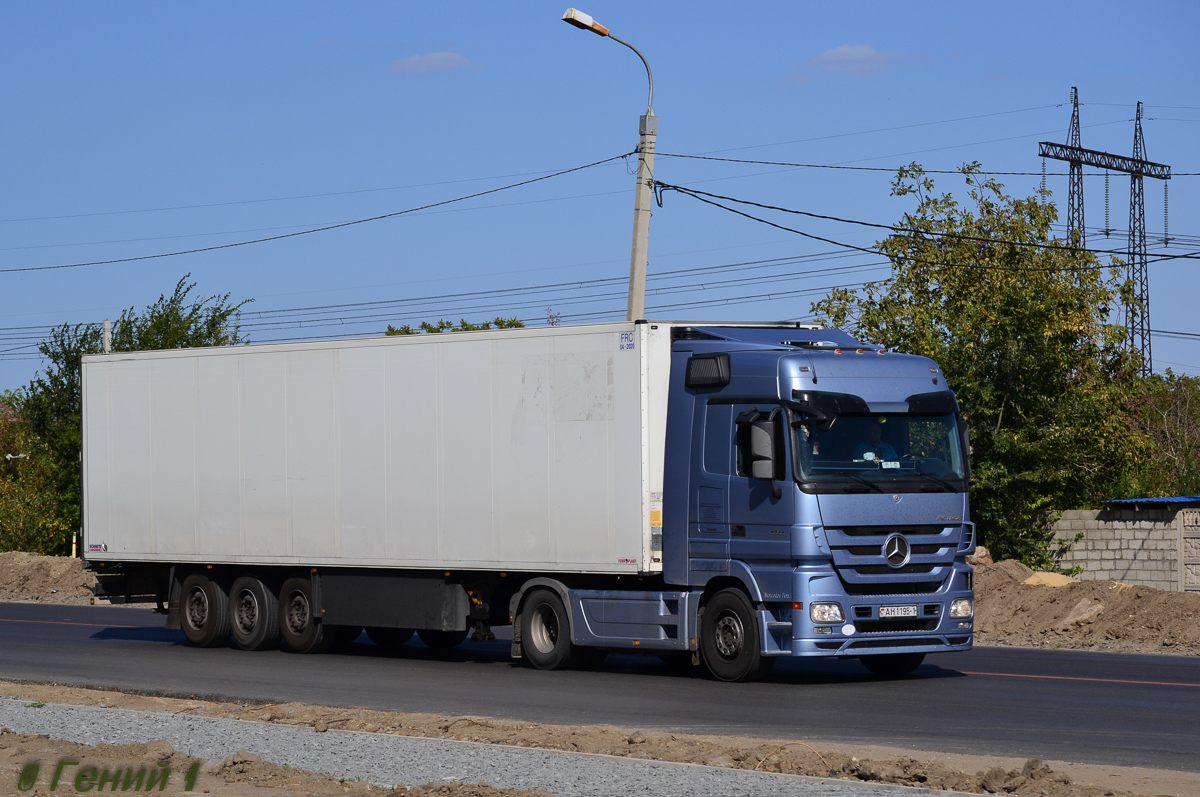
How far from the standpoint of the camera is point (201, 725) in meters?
11.9

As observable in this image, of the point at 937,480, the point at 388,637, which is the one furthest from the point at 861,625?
the point at 388,637

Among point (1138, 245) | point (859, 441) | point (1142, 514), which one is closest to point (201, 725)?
point (859, 441)

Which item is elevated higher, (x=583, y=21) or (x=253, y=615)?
(x=583, y=21)

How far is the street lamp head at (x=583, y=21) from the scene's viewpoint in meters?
23.1

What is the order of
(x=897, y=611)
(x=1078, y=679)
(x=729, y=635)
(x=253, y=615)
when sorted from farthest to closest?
(x=253, y=615)
(x=1078, y=679)
(x=729, y=635)
(x=897, y=611)

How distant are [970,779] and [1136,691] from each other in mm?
6409

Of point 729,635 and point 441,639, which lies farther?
point 441,639

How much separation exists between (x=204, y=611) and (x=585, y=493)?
7126mm

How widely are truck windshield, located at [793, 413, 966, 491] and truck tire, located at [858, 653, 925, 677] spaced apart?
6.72 ft

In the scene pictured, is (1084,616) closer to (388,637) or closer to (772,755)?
(388,637)

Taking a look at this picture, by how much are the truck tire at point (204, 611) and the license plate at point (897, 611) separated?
9464mm

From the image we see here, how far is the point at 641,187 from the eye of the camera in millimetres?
23953

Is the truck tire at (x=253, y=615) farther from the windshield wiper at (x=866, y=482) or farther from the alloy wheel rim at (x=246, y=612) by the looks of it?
the windshield wiper at (x=866, y=482)

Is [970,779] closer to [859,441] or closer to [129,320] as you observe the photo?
[859,441]
